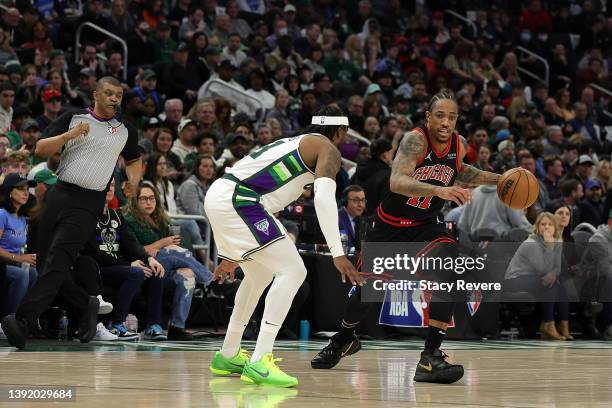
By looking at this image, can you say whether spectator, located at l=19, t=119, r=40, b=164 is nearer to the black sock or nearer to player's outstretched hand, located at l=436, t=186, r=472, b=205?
the black sock

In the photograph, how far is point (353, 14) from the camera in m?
24.2

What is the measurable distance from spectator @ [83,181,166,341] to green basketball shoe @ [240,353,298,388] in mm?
4324

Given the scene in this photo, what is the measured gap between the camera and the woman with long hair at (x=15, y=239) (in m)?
11.1

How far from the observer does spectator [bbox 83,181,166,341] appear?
1160cm

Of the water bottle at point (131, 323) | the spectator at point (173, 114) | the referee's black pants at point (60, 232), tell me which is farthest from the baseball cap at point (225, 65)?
the referee's black pants at point (60, 232)

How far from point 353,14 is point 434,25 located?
1.85 metres

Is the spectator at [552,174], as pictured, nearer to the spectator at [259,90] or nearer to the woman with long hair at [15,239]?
the spectator at [259,90]

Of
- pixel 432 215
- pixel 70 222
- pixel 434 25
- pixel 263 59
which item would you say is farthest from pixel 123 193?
pixel 434 25

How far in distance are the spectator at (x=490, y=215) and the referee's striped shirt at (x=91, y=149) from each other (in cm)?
606

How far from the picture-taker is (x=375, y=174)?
46.6ft

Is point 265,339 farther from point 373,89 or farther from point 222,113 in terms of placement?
point 373,89

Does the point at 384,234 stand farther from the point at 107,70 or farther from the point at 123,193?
the point at 107,70

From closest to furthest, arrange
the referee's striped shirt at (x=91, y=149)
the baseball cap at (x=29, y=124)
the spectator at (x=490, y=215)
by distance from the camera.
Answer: the referee's striped shirt at (x=91, y=149) < the baseball cap at (x=29, y=124) < the spectator at (x=490, y=215)

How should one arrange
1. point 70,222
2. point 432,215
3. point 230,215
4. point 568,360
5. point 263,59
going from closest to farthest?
point 230,215 < point 432,215 < point 70,222 < point 568,360 < point 263,59
